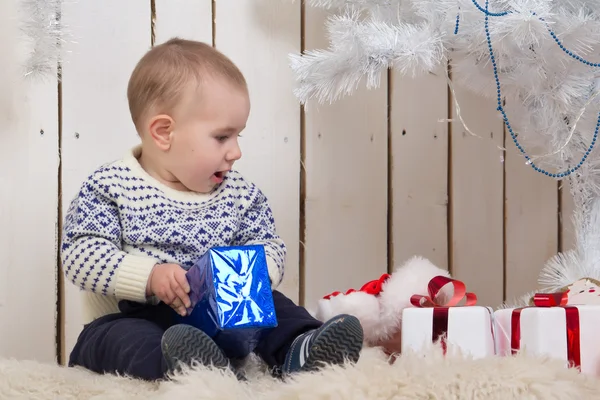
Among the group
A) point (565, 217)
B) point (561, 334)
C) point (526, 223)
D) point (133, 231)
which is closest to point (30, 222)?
point (133, 231)

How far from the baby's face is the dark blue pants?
209mm


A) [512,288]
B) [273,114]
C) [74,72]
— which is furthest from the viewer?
[512,288]

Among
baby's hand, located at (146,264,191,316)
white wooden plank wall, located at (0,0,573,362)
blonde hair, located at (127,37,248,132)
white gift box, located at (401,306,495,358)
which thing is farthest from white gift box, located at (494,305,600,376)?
white wooden plank wall, located at (0,0,573,362)

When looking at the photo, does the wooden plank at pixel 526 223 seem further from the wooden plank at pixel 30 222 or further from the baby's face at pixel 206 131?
the wooden plank at pixel 30 222

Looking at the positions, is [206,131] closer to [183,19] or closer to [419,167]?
[183,19]

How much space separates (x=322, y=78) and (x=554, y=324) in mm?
575

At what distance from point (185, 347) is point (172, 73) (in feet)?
Result: 1.50

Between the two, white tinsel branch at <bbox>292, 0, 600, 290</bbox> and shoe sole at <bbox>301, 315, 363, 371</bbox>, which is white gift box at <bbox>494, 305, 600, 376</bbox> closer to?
shoe sole at <bbox>301, 315, 363, 371</bbox>

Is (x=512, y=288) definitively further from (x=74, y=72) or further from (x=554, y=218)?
(x=74, y=72)

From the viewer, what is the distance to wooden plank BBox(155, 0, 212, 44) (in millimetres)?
1576

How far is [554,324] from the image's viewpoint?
92 cm

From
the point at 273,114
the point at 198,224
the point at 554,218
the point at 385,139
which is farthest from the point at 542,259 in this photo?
the point at 198,224

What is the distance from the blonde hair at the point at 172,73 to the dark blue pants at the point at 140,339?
30 centimetres

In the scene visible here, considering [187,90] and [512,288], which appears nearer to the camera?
[187,90]
